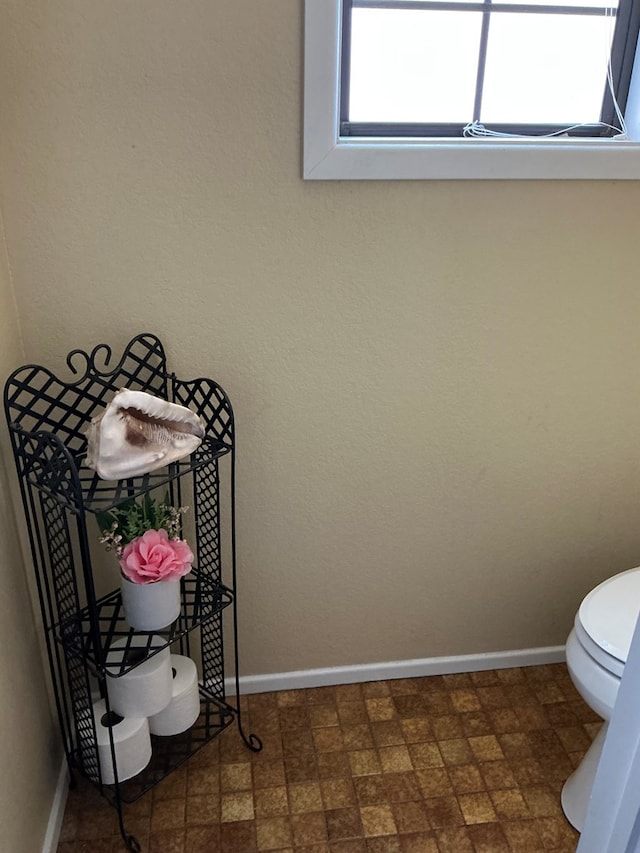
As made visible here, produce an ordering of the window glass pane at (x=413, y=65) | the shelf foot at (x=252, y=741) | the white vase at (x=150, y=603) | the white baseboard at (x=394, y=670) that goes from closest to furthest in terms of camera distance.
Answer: the white vase at (x=150, y=603), the window glass pane at (x=413, y=65), the shelf foot at (x=252, y=741), the white baseboard at (x=394, y=670)

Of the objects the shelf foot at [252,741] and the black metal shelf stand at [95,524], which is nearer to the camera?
the black metal shelf stand at [95,524]

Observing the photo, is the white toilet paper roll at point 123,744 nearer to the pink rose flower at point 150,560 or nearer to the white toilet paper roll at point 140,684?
the white toilet paper roll at point 140,684

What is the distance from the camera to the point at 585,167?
1.45 meters

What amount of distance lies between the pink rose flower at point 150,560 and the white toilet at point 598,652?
82cm

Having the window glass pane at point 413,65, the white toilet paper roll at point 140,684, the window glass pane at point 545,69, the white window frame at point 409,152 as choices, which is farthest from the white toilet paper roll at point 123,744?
the window glass pane at point 545,69

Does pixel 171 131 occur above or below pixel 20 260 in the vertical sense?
above

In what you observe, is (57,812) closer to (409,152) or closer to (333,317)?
(333,317)

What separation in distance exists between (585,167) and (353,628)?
4.02ft

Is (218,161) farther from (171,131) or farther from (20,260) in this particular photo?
(20,260)

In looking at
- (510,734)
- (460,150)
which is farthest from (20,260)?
(510,734)

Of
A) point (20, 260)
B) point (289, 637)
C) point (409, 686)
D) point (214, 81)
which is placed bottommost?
point (409, 686)

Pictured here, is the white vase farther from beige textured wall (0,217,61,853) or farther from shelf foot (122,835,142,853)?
A: shelf foot (122,835,142,853)

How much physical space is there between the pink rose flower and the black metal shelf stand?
0.29 ft

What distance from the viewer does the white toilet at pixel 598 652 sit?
1341mm
